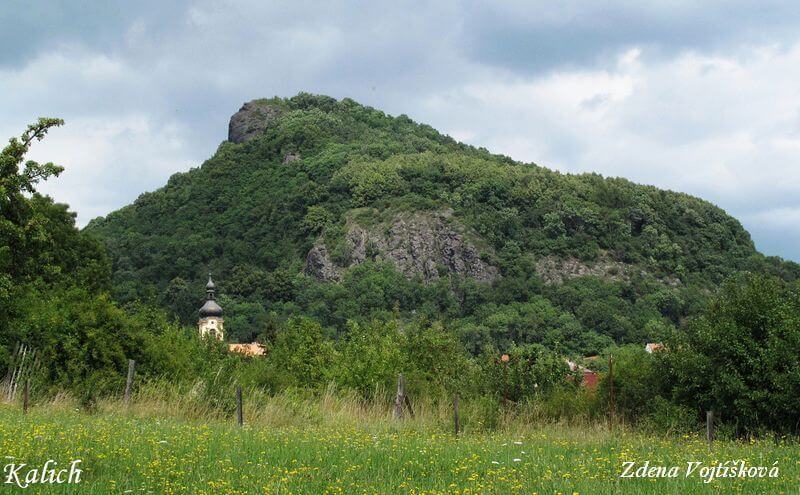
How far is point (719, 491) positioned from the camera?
27.5ft

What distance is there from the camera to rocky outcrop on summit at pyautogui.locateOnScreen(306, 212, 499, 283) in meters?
131

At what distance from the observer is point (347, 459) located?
1023 centimetres

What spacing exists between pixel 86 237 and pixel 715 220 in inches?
4687

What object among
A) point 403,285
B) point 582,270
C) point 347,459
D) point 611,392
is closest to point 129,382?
point 347,459

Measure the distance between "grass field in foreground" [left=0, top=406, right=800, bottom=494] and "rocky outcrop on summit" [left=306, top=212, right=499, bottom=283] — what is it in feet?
376

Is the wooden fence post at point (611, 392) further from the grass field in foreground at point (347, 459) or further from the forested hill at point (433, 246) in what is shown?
the forested hill at point (433, 246)

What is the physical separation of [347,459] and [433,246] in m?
128

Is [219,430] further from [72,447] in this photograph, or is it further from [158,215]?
[158,215]

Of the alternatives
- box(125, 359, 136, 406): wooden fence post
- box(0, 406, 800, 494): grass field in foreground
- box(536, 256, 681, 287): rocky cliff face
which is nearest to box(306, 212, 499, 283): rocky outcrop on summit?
box(536, 256, 681, 287): rocky cliff face

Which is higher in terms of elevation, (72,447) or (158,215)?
(158,215)

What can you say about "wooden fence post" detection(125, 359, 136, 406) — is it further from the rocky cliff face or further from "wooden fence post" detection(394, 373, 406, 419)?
the rocky cliff face

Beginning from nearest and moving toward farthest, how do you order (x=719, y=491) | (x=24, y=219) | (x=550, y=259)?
(x=719, y=491)
(x=24, y=219)
(x=550, y=259)

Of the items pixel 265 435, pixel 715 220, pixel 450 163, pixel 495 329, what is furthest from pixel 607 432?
pixel 450 163

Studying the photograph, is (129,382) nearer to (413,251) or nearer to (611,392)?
(611,392)
